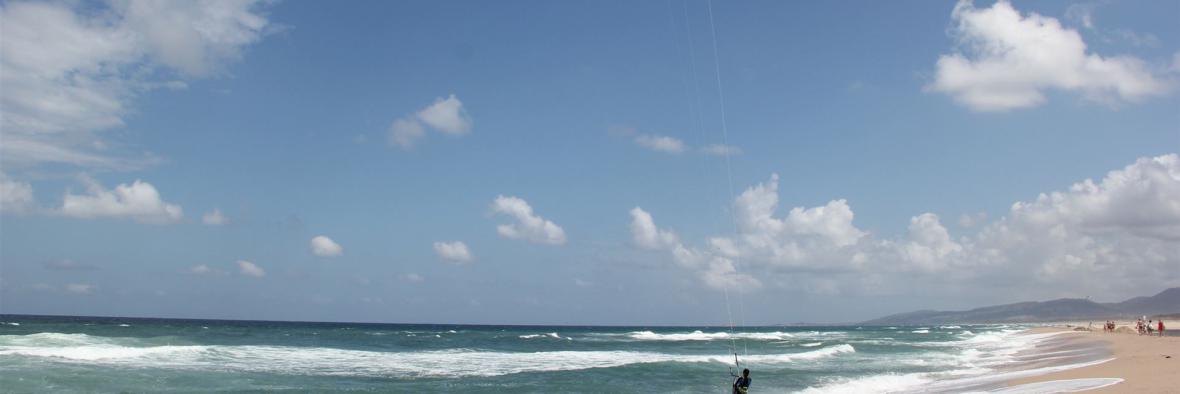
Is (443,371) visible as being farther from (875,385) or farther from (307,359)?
(875,385)

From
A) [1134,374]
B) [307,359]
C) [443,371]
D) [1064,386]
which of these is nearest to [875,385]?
[1064,386]

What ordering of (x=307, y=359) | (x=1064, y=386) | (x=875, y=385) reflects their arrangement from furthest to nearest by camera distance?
(x=307, y=359) < (x=875, y=385) < (x=1064, y=386)

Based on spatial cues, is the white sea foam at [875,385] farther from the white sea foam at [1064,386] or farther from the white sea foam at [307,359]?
the white sea foam at [307,359]

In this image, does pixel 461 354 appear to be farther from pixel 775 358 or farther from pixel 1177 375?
pixel 1177 375

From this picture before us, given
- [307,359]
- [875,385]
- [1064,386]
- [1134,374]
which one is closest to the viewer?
[1064,386]

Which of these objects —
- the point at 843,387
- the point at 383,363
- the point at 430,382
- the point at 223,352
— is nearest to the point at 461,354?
the point at 383,363

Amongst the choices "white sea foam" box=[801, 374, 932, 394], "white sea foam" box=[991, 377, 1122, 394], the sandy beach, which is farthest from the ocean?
"white sea foam" box=[991, 377, 1122, 394]

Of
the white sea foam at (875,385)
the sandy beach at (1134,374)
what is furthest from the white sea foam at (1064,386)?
the white sea foam at (875,385)

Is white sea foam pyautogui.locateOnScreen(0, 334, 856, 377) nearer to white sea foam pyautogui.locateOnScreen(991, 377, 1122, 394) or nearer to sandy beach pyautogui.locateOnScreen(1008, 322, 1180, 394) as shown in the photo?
sandy beach pyautogui.locateOnScreen(1008, 322, 1180, 394)

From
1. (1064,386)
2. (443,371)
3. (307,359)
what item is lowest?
(443,371)

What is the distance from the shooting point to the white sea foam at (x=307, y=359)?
2733cm

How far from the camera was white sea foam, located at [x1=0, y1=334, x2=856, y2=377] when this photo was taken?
27328mm

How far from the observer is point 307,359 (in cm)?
3212

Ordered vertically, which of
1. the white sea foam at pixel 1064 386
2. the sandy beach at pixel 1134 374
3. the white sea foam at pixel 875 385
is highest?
the sandy beach at pixel 1134 374
